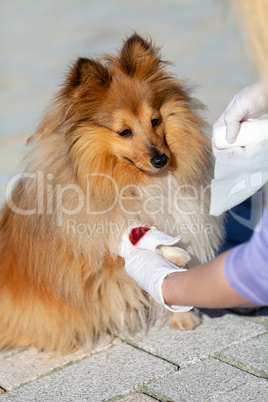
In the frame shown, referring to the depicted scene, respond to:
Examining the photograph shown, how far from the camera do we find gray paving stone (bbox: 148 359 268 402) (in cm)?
235

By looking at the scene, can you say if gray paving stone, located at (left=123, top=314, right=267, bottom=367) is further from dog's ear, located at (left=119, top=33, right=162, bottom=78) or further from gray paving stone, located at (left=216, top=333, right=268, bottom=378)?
dog's ear, located at (left=119, top=33, right=162, bottom=78)

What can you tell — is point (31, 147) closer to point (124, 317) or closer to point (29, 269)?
point (29, 269)

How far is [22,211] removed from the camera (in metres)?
2.87

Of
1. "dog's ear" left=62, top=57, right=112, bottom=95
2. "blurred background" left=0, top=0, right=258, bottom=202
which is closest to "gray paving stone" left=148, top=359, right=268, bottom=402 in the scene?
"dog's ear" left=62, top=57, right=112, bottom=95

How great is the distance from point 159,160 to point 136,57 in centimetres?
53

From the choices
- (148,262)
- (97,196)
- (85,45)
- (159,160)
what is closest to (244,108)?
(148,262)

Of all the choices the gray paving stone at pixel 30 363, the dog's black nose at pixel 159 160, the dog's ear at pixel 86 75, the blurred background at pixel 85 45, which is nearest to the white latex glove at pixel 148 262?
the dog's black nose at pixel 159 160

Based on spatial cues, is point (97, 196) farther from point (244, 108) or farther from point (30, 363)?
point (244, 108)

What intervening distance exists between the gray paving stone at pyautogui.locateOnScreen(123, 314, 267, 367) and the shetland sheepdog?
0.09 metres

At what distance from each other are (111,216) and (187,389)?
88cm

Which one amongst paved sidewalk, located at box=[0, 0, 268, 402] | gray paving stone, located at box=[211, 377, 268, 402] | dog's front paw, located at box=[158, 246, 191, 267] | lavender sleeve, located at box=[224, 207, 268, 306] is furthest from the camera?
dog's front paw, located at box=[158, 246, 191, 267]

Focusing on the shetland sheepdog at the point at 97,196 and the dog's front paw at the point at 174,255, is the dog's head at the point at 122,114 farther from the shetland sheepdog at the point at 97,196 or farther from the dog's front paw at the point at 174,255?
the dog's front paw at the point at 174,255

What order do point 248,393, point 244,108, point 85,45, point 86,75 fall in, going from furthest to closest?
1. point 85,45
2. point 86,75
3. point 248,393
4. point 244,108

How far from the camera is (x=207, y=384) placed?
2.43m
